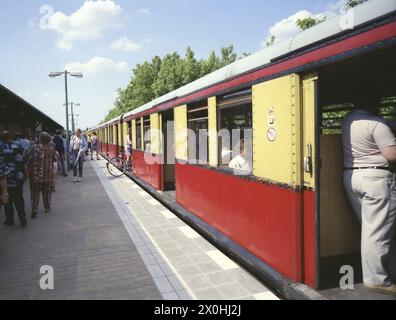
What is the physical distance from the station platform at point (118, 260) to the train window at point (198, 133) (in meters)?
1.33

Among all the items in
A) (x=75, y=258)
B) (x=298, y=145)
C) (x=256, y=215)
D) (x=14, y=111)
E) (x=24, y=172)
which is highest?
(x=14, y=111)

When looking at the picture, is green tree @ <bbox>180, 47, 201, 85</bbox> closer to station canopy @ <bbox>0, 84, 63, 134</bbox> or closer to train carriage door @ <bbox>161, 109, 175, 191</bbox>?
station canopy @ <bbox>0, 84, 63, 134</bbox>

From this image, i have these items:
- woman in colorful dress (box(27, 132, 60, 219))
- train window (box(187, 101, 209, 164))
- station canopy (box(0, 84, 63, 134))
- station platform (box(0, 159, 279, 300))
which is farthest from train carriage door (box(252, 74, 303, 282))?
station canopy (box(0, 84, 63, 134))

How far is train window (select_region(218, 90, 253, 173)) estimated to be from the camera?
4.18 m

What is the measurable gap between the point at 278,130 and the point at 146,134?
23.6 feet

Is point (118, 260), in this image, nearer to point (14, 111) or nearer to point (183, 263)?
point (183, 263)

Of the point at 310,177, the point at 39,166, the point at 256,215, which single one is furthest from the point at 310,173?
the point at 39,166

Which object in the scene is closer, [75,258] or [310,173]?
[310,173]

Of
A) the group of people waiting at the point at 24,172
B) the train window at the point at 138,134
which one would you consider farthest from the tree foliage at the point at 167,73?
the group of people waiting at the point at 24,172

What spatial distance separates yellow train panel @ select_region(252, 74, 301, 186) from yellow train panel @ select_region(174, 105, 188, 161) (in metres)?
2.63

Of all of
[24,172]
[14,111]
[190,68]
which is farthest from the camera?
[190,68]

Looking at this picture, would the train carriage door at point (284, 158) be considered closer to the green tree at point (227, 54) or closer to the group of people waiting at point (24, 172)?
the group of people waiting at point (24, 172)

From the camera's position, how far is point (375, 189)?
9.69 feet
